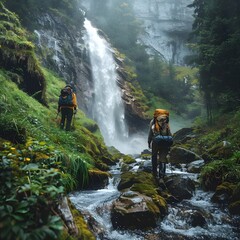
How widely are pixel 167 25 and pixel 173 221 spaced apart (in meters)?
56.3

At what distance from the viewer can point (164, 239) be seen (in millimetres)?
4676

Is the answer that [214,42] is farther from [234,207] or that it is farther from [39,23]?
[39,23]

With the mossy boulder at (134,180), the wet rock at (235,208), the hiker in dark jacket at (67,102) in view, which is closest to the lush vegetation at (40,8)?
the hiker in dark jacket at (67,102)

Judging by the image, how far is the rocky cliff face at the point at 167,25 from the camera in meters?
55.8

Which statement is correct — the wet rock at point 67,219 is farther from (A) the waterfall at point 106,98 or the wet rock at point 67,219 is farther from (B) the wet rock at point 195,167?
(A) the waterfall at point 106,98

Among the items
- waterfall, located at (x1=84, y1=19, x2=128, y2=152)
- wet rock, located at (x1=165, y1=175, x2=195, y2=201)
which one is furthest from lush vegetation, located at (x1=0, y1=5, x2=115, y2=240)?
waterfall, located at (x1=84, y1=19, x2=128, y2=152)

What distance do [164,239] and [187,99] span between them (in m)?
32.0

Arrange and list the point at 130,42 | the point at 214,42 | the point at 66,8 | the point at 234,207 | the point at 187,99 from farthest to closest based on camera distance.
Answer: the point at 130,42 → the point at 187,99 → the point at 66,8 → the point at 214,42 → the point at 234,207

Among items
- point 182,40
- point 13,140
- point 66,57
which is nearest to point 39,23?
point 66,57

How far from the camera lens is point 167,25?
57000 millimetres

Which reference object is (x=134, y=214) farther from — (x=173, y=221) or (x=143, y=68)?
(x=143, y=68)

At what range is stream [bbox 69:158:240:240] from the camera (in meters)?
4.80

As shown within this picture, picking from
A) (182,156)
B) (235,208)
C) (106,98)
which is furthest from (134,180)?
(106,98)

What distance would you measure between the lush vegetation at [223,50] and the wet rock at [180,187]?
31.5ft
